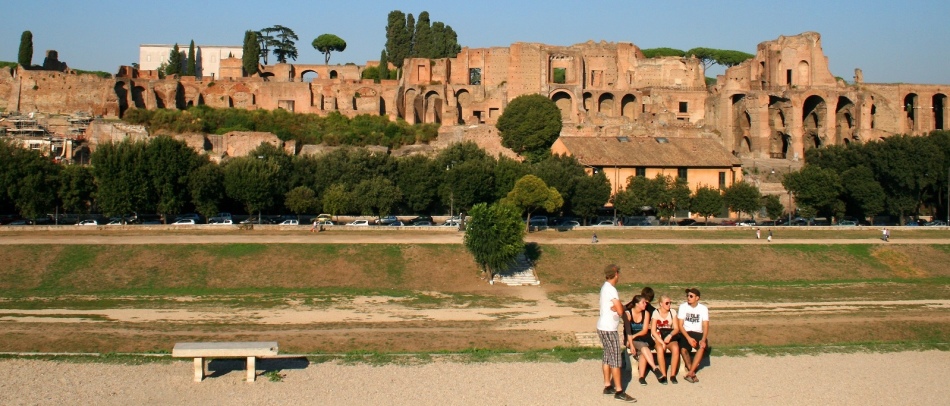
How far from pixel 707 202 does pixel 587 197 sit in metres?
6.56

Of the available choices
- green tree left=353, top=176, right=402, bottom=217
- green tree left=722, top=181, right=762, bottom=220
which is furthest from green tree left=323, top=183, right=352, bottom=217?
green tree left=722, top=181, right=762, bottom=220

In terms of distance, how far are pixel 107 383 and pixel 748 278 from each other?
2673 centimetres

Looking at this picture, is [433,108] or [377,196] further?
[433,108]

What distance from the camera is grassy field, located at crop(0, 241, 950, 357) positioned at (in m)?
20.5

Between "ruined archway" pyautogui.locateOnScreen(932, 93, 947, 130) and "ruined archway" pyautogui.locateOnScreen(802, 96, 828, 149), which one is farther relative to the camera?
"ruined archway" pyautogui.locateOnScreen(932, 93, 947, 130)

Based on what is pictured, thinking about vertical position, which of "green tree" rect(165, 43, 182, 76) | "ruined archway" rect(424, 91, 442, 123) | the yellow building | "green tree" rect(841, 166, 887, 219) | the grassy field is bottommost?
the grassy field

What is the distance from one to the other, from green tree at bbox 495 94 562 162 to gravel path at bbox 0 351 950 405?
41461mm

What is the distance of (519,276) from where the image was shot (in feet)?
116

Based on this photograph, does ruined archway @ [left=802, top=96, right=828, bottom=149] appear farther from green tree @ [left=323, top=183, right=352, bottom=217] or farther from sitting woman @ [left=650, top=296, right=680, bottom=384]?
sitting woman @ [left=650, top=296, right=680, bottom=384]

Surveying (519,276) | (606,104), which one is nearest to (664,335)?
(519,276)

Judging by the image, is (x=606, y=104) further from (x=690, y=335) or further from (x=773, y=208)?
(x=690, y=335)

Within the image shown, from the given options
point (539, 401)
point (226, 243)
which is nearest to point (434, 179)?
point (226, 243)

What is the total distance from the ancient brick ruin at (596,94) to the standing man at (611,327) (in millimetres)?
52614

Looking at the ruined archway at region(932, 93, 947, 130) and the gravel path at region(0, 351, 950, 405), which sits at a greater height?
the ruined archway at region(932, 93, 947, 130)
